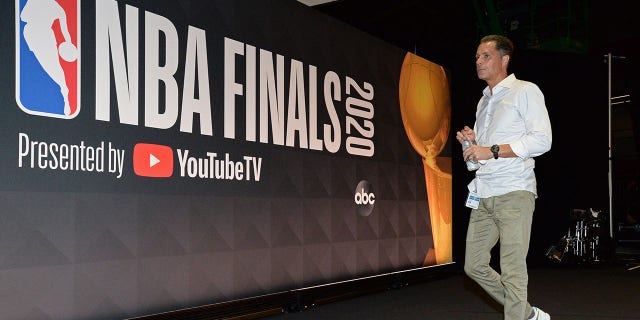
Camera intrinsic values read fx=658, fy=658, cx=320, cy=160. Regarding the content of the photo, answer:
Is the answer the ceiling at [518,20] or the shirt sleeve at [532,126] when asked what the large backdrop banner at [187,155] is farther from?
the ceiling at [518,20]

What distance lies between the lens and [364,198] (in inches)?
206

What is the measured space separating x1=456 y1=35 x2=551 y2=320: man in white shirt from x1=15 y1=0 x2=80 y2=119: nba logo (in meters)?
1.82

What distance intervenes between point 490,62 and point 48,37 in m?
2.02

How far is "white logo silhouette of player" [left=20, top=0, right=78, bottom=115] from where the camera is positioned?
2916 mm

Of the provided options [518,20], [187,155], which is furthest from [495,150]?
[518,20]

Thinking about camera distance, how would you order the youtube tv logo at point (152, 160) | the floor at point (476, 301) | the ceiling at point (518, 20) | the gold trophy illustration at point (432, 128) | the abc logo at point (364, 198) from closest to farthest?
the youtube tv logo at point (152, 160)
the floor at point (476, 301)
the abc logo at point (364, 198)
the gold trophy illustration at point (432, 128)
the ceiling at point (518, 20)

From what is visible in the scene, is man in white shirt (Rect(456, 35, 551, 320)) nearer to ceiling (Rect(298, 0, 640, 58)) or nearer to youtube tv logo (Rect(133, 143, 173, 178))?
youtube tv logo (Rect(133, 143, 173, 178))

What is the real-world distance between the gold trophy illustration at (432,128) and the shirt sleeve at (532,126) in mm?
2924

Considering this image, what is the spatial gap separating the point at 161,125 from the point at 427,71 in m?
3.41

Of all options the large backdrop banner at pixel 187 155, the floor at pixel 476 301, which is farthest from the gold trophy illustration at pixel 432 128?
the floor at pixel 476 301

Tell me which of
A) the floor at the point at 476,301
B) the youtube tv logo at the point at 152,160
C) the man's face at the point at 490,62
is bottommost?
the floor at the point at 476,301

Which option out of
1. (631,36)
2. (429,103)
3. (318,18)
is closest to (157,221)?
(318,18)

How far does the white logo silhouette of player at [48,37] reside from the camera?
9.57 ft

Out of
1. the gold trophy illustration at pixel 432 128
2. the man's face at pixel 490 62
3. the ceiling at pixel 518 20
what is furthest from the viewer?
the ceiling at pixel 518 20
